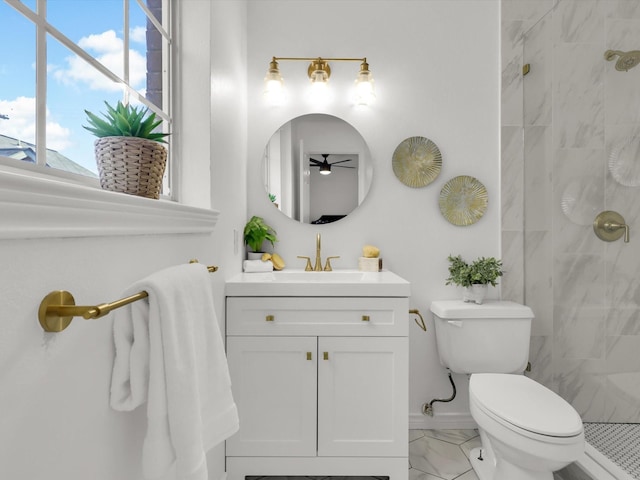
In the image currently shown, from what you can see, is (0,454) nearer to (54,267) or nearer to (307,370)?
(54,267)

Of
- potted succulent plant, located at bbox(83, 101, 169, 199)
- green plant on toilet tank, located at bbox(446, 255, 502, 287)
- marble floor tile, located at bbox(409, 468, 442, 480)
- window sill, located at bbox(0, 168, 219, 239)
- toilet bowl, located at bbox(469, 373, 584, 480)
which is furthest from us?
green plant on toilet tank, located at bbox(446, 255, 502, 287)

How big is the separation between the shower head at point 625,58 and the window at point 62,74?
6.06 ft

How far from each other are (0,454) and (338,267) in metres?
1.87

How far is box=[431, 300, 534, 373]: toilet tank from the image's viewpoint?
6.43 feet

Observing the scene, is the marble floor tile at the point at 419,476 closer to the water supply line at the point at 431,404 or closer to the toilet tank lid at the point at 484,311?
the water supply line at the point at 431,404

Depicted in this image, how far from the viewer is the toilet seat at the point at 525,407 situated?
1.33 metres

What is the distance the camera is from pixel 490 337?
1.97 meters

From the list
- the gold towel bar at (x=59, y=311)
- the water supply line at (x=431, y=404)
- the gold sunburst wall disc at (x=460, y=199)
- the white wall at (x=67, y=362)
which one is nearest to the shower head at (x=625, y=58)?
the gold sunburst wall disc at (x=460, y=199)

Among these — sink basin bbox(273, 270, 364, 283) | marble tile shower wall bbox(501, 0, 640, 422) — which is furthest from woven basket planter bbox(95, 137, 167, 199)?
marble tile shower wall bbox(501, 0, 640, 422)

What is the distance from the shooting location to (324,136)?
2283 mm

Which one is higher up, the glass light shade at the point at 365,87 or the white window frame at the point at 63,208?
the glass light shade at the point at 365,87

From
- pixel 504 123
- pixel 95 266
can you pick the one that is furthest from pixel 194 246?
pixel 504 123

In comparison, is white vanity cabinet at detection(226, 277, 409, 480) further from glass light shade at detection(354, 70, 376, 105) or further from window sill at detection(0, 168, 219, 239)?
glass light shade at detection(354, 70, 376, 105)

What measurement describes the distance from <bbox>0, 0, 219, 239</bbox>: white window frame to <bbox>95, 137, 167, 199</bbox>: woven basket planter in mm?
66
